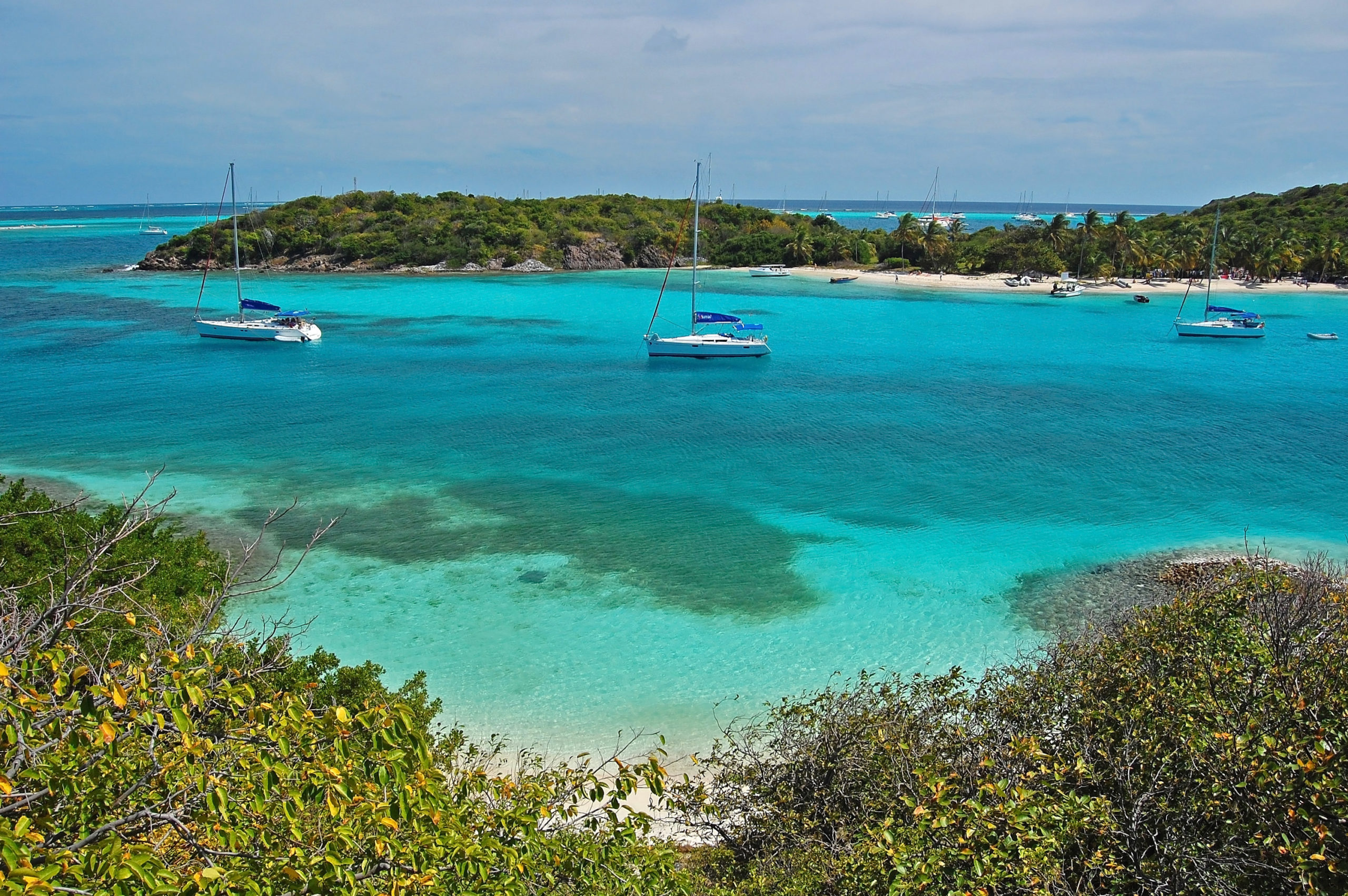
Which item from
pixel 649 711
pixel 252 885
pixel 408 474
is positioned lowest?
pixel 649 711

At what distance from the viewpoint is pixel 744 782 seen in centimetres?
984

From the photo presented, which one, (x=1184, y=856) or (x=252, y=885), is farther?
(x=1184, y=856)

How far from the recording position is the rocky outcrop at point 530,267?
97.2m

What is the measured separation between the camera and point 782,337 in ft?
191

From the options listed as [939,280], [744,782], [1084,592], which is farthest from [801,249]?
[744,782]

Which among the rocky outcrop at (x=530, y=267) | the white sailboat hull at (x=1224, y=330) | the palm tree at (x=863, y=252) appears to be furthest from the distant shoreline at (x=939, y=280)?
the white sailboat hull at (x=1224, y=330)

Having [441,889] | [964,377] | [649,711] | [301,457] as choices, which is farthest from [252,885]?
[964,377]

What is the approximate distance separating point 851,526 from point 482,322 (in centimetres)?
4408

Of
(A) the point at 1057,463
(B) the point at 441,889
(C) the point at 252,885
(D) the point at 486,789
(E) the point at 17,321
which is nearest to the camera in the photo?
(C) the point at 252,885

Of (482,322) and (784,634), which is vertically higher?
(482,322)

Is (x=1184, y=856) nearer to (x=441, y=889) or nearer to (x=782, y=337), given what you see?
(x=441, y=889)

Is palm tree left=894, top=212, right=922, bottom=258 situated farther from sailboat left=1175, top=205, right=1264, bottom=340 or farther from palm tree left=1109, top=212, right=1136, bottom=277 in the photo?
sailboat left=1175, top=205, right=1264, bottom=340

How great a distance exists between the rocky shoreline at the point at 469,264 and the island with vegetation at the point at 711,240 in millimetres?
197

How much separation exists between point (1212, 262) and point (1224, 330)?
1300cm
